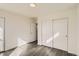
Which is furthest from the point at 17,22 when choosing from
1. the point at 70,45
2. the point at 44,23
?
the point at 70,45

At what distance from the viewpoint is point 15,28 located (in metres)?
4.68

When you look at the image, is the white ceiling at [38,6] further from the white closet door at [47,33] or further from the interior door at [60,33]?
the white closet door at [47,33]

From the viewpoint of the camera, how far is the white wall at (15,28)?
4074 millimetres

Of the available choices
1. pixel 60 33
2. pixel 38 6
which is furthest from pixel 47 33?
pixel 38 6

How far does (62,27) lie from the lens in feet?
13.4

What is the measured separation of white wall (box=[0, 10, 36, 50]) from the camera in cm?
407

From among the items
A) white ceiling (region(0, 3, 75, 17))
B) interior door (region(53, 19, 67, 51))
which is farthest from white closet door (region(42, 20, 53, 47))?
white ceiling (region(0, 3, 75, 17))

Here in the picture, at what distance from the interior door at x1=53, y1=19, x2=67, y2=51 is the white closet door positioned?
29cm

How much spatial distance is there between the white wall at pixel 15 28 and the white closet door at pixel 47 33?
1.34 m

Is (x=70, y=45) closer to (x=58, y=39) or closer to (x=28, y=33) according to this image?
(x=58, y=39)

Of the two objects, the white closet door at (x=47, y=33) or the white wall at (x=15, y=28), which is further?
the white closet door at (x=47, y=33)

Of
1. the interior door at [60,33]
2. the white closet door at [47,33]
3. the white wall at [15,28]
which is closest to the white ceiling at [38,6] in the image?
Result: the white wall at [15,28]

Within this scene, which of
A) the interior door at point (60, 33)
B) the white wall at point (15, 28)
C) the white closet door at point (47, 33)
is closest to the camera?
the interior door at point (60, 33)

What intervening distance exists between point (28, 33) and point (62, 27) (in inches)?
113
